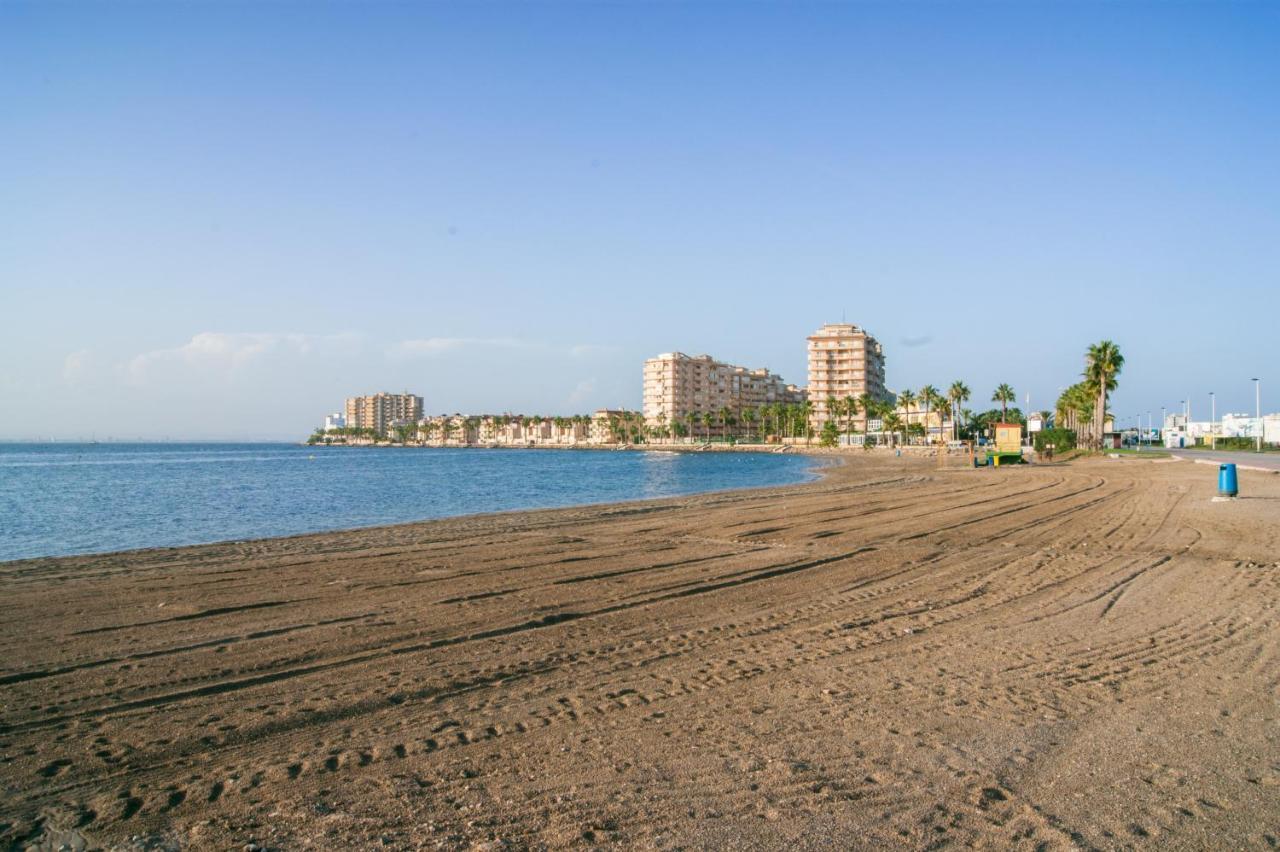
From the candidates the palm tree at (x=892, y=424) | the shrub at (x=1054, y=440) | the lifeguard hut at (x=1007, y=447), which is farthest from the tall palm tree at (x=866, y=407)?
the lifeguard hut at (x=1007, y=447)

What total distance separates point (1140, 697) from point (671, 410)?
193 meters

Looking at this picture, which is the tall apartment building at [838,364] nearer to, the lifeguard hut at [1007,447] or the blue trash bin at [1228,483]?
the lifeguard hut at [1007,447]

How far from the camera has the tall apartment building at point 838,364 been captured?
162 meters

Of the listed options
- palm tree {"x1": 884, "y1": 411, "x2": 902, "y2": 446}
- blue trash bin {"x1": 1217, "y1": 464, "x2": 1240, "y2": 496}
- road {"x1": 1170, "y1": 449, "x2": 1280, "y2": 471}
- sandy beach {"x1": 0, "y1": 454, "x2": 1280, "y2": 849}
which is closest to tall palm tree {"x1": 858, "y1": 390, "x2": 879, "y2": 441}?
palm tree {"x1": 884, "y1": 411, "x2": 902, "y2": 446}

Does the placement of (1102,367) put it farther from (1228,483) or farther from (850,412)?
(850,412)

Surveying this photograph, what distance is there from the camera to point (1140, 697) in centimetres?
659

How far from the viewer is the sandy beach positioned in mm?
4590

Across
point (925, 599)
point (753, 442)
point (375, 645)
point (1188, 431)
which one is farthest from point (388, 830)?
point (753, 442)

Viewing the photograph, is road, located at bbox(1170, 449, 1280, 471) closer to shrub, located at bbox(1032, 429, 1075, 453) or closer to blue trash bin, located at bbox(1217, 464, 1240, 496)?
shrub, located at bbox(1032, 429, 1075, 453)

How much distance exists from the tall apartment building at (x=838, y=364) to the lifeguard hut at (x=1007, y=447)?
95.0m

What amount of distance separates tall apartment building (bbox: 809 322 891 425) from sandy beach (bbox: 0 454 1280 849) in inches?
6012

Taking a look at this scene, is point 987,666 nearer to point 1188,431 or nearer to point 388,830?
point 388,830

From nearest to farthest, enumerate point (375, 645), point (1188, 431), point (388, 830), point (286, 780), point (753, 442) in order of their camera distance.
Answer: point (388, 830), point (286, 780), point (375, 645), point (1188, 431), point (753, 442)

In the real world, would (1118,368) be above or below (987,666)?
above
